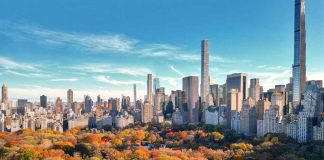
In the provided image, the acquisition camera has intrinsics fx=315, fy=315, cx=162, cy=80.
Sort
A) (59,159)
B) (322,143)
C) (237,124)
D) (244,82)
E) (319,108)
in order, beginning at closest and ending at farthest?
(59,159) < (322,143) < (319,108) < (237,124) < (244,82)

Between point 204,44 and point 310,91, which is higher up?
point 204,44

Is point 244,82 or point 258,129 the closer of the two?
point 258,129

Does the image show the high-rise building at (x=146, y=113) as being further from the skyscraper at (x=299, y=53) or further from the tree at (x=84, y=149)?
the tree at (x=84, y=149)

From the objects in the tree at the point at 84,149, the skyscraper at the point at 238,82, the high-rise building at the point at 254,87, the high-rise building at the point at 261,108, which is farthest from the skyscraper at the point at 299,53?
the tree at the point at 84,149

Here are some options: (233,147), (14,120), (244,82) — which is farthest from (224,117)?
(14,120)

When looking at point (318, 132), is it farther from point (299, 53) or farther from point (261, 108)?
point (299, 53)

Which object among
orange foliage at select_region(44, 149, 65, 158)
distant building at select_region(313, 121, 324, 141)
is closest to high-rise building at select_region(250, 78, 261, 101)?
distant building at select_region(313, 121, 324, 141)

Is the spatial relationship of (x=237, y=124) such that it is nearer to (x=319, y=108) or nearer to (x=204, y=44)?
(x=319, y=108)
